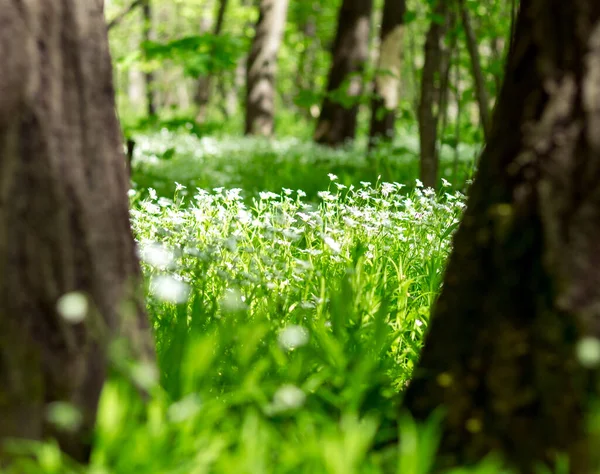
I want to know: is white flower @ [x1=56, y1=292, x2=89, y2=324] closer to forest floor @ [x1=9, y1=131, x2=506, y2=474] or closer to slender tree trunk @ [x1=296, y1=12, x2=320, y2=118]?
forest floor @ [x1=9, y1=131, x2=506, y2=474]

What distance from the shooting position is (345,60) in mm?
12852

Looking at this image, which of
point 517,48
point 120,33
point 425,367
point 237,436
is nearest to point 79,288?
point 237,436

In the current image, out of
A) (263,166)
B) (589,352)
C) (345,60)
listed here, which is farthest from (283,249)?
(345,60)

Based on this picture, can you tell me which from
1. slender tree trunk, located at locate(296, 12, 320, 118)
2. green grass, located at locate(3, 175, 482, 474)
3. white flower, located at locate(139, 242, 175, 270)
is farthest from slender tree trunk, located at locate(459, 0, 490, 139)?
slender tree trunk, located at locate(296, 12, 320, 118)

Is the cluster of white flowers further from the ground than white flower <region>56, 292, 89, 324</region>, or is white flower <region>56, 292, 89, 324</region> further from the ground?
white flower <region>56, 292, 89, 324</region>

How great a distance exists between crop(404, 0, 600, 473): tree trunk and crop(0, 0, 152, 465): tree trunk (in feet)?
3.09

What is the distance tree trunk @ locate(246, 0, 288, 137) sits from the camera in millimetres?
13312

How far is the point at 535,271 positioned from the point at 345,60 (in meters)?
11.5

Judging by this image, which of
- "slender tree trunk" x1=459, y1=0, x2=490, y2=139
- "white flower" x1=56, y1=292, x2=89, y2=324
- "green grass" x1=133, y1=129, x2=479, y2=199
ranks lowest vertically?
"green grass" x1=133, y1=129, x2=479, y2=199

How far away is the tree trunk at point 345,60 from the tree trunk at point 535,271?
10.9 metres

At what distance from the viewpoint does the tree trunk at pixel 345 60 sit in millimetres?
12812

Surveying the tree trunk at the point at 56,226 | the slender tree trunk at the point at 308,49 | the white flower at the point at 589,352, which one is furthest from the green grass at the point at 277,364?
the slender tree trunk at the point at 308,49

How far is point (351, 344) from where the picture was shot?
8.30 feet

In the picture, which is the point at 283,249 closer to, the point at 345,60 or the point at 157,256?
the point at 157,256
